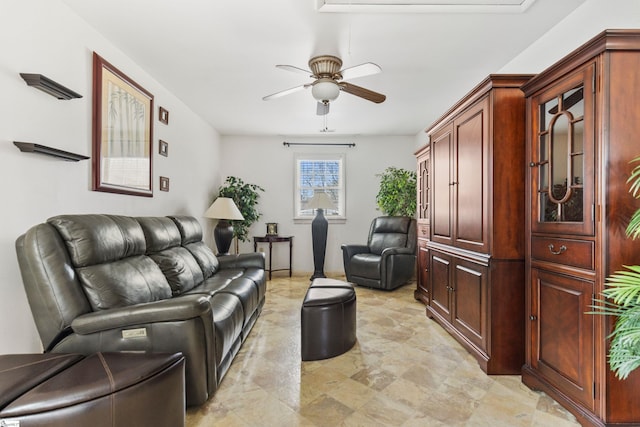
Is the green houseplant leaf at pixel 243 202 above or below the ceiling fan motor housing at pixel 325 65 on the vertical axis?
below

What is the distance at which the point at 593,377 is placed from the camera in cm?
154

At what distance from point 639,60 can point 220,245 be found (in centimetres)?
417

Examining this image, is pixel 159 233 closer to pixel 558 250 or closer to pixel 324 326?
pixel 324 326

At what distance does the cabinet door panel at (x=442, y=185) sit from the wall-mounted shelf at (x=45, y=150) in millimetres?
2824

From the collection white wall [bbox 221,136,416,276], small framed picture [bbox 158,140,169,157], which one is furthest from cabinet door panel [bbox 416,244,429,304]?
small framed picture [bbox 158,140,169,157]

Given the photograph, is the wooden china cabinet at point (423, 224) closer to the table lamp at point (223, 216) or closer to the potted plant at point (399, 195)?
the potted plant at point (399, 195)

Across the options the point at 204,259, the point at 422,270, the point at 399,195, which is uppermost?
the point at 399,195

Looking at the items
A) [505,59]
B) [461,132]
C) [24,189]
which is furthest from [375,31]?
[24,189]

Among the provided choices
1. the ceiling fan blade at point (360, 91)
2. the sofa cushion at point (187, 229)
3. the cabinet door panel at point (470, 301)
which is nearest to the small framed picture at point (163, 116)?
the sofa cushion at point (187, 229)

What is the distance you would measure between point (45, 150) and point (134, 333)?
1152mm

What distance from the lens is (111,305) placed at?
5.70 feet

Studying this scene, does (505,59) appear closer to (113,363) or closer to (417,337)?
(417,337)

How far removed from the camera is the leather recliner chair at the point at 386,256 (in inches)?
173

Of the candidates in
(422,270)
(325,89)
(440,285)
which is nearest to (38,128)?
(325,89)
